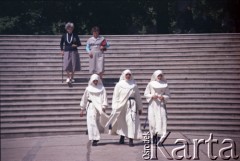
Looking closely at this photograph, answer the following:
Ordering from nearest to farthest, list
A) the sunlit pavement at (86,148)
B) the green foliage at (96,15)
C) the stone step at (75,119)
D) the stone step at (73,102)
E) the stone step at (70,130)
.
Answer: the sunlit pavement at (86,148)
the stone step at (70,130)
the stone step at (75,119)
the stone step at (73,102)
the green foliage at (96,15)

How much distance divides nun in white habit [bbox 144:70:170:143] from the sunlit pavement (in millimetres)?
382

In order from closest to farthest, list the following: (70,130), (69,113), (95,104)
→ (95,104)
(70,130)
(69,113)

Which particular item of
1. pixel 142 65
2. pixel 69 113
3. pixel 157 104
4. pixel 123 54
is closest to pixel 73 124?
pixel 69 113

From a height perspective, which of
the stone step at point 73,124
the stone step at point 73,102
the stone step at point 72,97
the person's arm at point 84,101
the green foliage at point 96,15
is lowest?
the stone step at point 73,124

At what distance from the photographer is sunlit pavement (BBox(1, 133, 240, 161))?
9391 millimetres

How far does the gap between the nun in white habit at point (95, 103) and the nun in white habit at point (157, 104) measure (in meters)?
1.00

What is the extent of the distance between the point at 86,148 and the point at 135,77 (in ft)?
17.0

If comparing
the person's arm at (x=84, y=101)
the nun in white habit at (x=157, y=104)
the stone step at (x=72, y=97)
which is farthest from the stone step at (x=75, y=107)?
the nun in white habit at (x=157, y=104)

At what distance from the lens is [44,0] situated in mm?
29016

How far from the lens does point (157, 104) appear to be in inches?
436

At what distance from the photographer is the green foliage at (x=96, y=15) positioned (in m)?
28.5

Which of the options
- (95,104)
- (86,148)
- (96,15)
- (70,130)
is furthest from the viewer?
(96,15)

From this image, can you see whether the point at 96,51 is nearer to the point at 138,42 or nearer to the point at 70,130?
the point at 70,130

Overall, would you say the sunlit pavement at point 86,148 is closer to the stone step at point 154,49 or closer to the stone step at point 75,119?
the stone step at point 75,119
